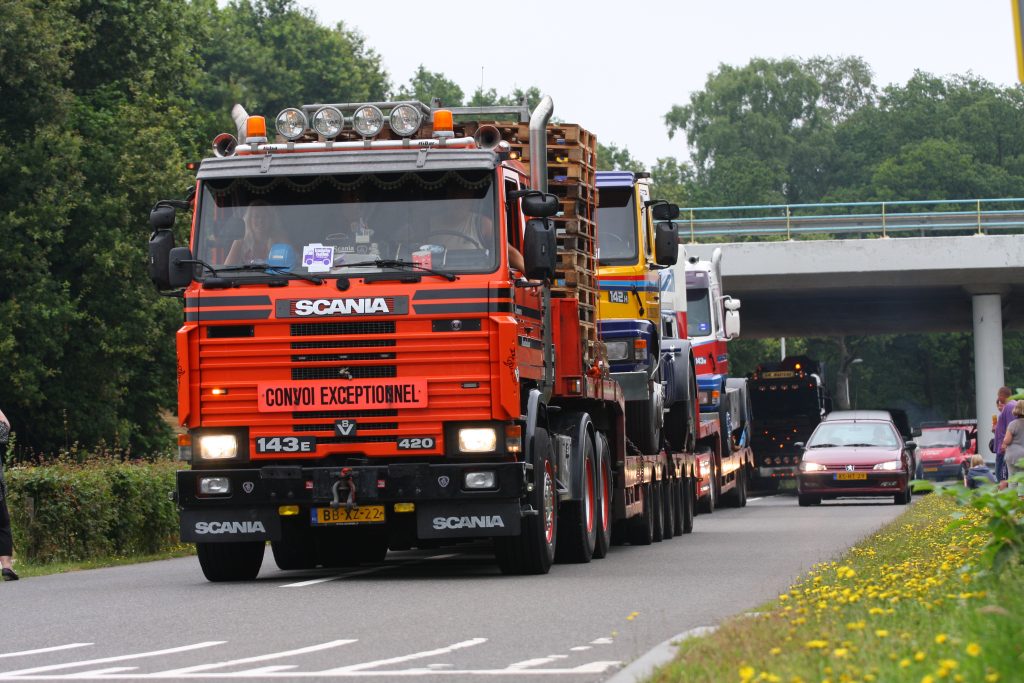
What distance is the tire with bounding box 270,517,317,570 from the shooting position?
1728cm

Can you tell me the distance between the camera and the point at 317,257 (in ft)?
49.6

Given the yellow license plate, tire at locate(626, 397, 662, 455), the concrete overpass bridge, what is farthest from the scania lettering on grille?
the concrete overpass bridge

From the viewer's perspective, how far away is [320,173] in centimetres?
1541

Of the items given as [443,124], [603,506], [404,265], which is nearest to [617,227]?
[603,506]

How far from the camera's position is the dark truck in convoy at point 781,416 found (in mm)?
46219

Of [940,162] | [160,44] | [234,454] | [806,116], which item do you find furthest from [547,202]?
[806,116]

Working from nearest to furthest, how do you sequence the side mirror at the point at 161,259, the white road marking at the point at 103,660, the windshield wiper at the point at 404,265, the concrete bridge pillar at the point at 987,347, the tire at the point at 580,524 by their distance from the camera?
the white road marking at the point at 103,660, the windshield wiper at the point at 404,265, the side mirror at the point at 161,259, the tire at the point at 580,524, the concrete bridge pillar at the point at 987,347

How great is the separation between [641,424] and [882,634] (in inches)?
529

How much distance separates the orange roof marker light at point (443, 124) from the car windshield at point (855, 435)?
20180 millimetres

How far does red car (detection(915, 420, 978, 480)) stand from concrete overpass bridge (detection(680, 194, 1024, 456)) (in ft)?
11.6

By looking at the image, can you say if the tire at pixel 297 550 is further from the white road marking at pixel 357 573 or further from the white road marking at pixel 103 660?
the white road marking at pixel 103 660

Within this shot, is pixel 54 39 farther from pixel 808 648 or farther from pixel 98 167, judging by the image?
pixel 808 648

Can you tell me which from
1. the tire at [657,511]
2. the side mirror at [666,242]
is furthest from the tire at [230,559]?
the tire at [657,511]

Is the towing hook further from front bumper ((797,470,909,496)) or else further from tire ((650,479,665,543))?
front bumper ((797,470,909,496))
